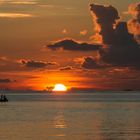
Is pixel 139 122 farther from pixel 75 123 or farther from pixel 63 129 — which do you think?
pixel 63 129

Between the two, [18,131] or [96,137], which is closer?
[96,137]

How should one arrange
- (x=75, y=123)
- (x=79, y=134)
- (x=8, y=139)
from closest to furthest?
Result: 1. (x=8, y=139)
2. (x=79, y=134)
3. (x=75, y=123)

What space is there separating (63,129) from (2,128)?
8.07m

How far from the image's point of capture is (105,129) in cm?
7912

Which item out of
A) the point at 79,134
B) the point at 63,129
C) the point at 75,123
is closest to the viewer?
the point at 79,134

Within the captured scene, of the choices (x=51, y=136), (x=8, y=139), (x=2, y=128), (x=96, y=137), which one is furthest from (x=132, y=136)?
(x=2, y=128)

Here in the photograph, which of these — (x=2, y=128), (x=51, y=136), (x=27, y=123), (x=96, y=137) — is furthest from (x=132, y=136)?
(x=27, y=123)

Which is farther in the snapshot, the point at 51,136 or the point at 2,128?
the point at 2,128

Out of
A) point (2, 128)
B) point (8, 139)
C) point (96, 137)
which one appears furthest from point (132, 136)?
point (2, 128)

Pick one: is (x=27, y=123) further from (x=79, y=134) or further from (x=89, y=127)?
(x=79, y=134)

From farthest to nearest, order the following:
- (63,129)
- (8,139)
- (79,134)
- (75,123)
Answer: (75,123) < (63,129) < (79,134) < (8,139)

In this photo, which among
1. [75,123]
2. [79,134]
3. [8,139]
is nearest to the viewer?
[8,139]

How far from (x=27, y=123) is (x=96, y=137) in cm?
2344

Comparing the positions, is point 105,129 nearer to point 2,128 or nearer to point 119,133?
point 119,133
